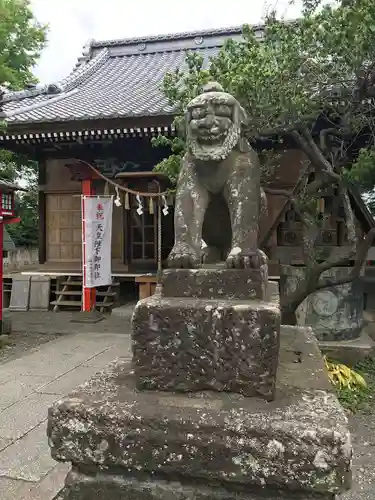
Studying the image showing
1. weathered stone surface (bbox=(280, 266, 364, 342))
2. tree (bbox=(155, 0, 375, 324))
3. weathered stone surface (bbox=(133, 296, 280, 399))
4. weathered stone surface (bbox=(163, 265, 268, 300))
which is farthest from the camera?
weathered stone surface (bbox=(280, 266, 364, 342))

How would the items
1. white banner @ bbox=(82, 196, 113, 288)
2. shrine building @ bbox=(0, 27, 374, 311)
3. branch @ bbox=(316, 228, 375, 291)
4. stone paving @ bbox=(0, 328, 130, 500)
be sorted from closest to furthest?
stone paving @ bbox=(0, 328, 130, 500)
branch @ bbox=(316, 228, 375, 291)
shrine building @ bbox=(0, 27, 374, 311)
white banner @ bbox=(82, 196, 113, 288)

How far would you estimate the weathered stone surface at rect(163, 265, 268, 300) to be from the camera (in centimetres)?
174

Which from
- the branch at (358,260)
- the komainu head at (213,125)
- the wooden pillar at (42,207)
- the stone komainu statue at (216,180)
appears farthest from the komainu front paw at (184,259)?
the wooden pillar at (42,207)

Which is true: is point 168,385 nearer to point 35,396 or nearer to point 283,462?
point 283,462

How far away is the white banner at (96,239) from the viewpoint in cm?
812

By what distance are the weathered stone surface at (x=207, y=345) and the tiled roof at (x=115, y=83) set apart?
6.17 m

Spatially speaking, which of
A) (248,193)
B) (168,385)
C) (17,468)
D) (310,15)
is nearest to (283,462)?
(168,385)

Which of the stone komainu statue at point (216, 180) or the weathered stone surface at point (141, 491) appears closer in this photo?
the weathered stone surface at point (141, 491)

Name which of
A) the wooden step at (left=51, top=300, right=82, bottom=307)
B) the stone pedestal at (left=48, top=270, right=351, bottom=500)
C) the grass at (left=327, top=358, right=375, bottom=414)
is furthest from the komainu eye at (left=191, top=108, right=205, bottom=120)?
the wooden step at (left=51, top=300, right=82, bottom=307)

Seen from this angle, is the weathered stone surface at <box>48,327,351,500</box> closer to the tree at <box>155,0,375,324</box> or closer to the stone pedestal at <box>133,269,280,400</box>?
the stone pedestal at <box>133,269,280,400</box>

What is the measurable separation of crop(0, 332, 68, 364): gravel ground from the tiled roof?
12.7 feet

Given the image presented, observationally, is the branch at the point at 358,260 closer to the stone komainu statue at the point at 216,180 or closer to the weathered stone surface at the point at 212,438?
the stone komainu statue at the point at 216,180

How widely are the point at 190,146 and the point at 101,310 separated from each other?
778 cm

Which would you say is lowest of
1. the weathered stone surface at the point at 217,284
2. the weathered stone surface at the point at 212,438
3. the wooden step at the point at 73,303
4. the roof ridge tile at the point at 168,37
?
the wooden step at the point at 73,303
